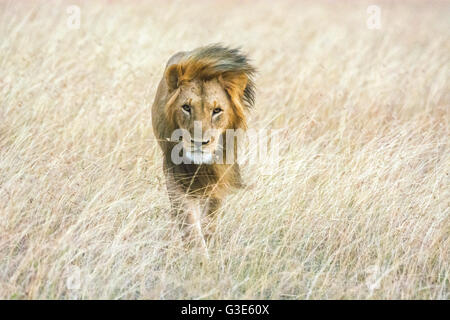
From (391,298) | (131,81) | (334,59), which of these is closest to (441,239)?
(391,298)

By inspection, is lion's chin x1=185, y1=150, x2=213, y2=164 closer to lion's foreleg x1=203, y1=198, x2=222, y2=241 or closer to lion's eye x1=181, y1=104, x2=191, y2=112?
lion's eye x1=181, y1=104, x2=191, y2=112

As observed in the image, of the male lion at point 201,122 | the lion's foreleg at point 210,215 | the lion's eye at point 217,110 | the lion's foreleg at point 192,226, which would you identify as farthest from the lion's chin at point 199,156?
the lion's foreleg at point 210,215

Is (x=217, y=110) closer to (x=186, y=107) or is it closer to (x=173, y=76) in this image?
(x=186, y=107)

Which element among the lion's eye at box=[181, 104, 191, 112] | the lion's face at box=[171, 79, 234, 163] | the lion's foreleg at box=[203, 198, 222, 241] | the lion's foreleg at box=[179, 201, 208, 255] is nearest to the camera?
the lion's face at box=[171, 79, 234, 163]

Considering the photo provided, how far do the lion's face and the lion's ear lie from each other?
7cm

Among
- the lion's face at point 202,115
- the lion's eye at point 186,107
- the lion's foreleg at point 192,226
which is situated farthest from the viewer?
the lion's foreleg at point 192,226

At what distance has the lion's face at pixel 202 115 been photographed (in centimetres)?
444

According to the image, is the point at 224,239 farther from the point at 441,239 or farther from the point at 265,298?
the point at 441,239

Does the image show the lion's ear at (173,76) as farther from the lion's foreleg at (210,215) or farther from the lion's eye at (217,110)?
the lion's foreleg at (210,215)

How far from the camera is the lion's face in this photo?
4438mm

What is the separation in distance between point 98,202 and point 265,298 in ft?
4.84

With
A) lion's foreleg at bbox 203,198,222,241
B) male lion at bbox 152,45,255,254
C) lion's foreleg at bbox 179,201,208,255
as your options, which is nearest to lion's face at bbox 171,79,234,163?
male lion at bbox 152,45,255,254

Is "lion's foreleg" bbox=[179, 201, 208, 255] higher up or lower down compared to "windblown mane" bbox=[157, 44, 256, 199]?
lower down

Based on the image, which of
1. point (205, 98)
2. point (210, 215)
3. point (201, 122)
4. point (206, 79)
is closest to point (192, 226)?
point (210, 215)
